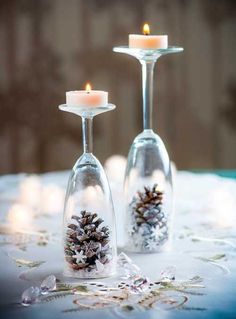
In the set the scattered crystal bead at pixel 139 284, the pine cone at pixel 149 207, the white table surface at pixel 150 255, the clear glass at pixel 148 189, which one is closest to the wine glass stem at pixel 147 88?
the clear glass at pixel 148 189

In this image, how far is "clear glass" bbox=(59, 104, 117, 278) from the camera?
4.21 feet

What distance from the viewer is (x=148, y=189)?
148 centimetres

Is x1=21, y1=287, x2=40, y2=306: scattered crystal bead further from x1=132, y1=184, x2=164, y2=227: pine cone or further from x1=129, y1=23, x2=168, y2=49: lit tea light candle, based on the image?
x1=129, y1=23, x2=168, y2=49: lit tea light candle

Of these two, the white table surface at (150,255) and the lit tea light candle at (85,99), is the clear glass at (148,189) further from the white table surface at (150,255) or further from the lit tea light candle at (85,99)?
the lit tea light candle at (85,99)

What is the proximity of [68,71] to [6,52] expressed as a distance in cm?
25

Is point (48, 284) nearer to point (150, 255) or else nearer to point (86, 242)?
point (86, 242)

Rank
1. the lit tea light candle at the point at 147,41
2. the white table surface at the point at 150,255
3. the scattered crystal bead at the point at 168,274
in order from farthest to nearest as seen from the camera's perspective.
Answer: the lit tea light candle at the point at 147,41 < the scattered crystal bead at the point at 168,274 < the white table surface at the point at 150,255

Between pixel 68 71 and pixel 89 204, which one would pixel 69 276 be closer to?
pixel 89 204

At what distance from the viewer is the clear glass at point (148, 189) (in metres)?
1.45

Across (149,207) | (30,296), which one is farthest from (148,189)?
(30,296)

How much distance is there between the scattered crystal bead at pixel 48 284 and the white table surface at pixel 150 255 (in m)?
0.03

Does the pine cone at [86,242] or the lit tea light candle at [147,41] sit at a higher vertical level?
the lit tea light candle at [147,41]

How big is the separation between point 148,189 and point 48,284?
1.10ft

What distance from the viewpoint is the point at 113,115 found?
3.46 metres
